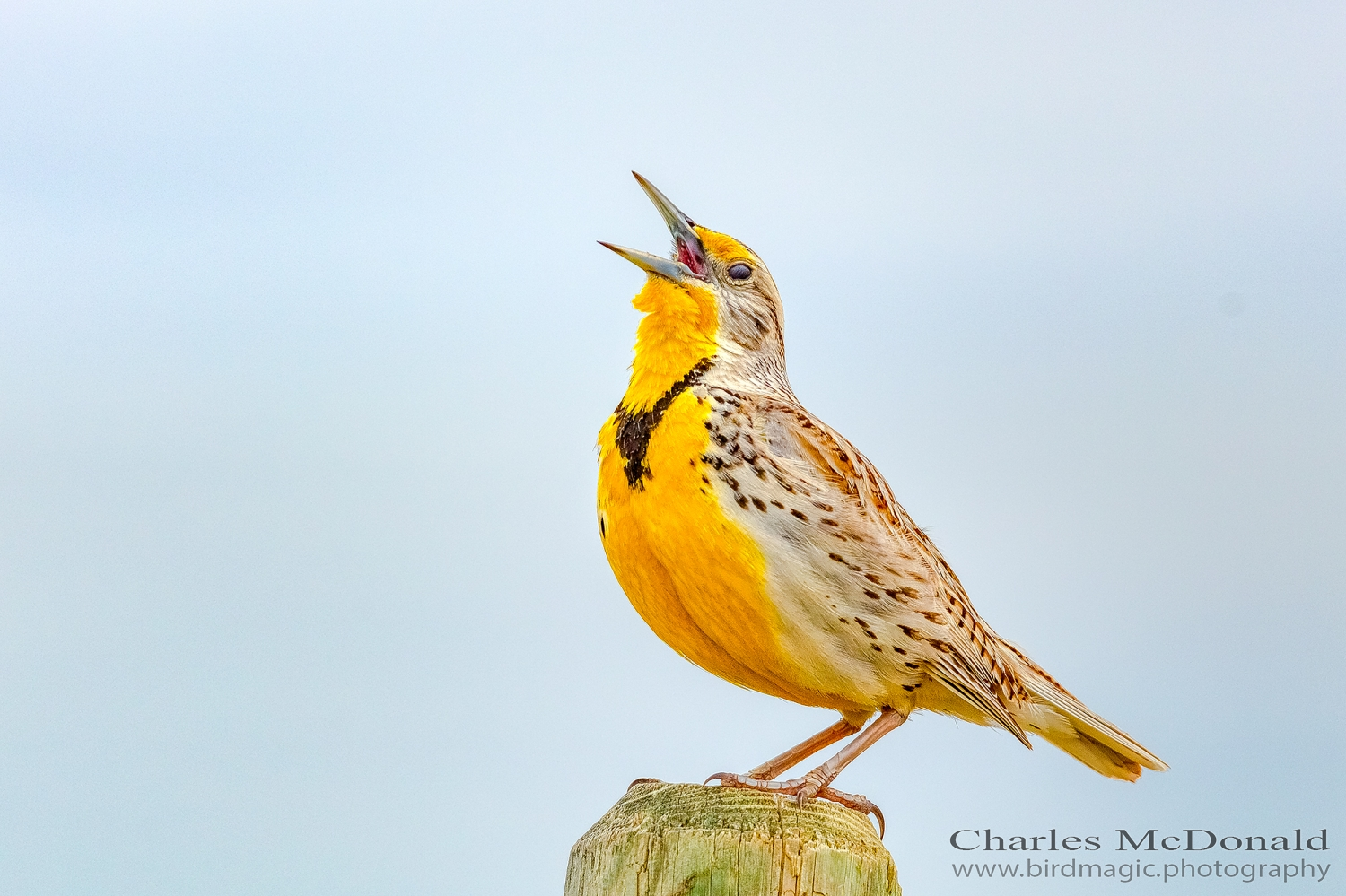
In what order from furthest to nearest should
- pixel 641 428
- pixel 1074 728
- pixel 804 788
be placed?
pixel 1074 728
pixel 641 428
pixel 804 788

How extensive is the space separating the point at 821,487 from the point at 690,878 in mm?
1298

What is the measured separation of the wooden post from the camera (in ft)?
10.2

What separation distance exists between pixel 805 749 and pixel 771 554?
82 centimetres

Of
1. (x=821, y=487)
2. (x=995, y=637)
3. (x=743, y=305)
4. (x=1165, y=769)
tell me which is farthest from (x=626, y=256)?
(x=1165, y=769)

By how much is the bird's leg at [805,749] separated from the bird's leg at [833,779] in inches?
5.6

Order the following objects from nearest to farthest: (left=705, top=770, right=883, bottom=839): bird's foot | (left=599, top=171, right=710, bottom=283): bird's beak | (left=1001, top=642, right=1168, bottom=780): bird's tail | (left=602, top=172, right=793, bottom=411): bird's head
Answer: (left=705, top=770, right=883, bottom=839): bird's foot < (left=602, top=172, right=793, bottom=411): bird's head < (left=1001, top=642, right=1168, bottom=780): bird's tail < (left=599, top=171, right=710, bottom=283): bird's beak

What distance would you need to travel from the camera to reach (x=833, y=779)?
3.88 meters

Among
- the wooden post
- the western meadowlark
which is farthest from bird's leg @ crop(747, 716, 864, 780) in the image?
the wooden post

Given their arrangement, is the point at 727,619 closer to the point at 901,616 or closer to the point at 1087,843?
the point at 901,616

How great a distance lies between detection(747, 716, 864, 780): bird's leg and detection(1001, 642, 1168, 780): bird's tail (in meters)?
0.51

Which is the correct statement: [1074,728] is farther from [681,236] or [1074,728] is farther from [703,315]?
[681,236]

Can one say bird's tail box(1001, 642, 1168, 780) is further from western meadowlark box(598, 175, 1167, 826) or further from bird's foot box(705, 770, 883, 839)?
bird's foot box(705, 770, 883, 839)

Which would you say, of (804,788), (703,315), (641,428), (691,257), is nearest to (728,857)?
(804,788)

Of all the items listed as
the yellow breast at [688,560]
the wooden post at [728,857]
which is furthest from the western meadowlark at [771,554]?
the wooden post at [728,857]
